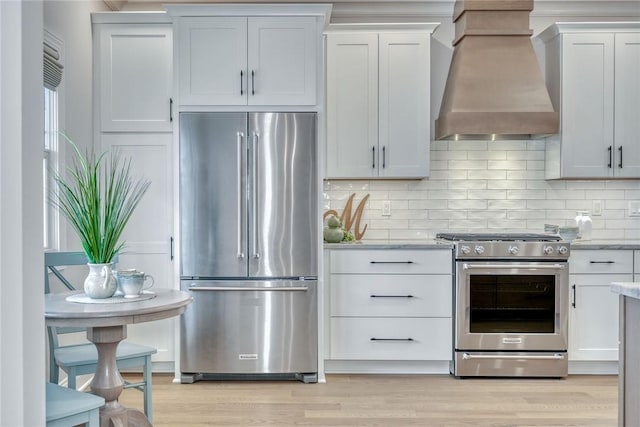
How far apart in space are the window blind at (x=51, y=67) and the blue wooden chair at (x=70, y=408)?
1.92m

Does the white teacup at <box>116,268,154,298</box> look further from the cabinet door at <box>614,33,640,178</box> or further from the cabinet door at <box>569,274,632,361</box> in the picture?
the cabinet door at <box>614,33,640,178</box>

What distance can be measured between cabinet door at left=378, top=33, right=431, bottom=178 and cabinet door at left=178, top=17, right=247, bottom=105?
40.9 inches

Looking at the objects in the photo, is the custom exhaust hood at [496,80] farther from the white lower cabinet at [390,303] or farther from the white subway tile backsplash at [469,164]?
the white lower cabinet at [390,303]

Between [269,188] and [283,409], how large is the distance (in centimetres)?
133

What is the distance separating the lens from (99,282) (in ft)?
8.40

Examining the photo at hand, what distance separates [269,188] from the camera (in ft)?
12.9

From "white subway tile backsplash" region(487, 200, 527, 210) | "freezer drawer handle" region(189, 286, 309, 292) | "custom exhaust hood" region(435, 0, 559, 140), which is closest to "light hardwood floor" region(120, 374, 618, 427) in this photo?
"freezer drawer handle" region(189, 286, 309, 292)

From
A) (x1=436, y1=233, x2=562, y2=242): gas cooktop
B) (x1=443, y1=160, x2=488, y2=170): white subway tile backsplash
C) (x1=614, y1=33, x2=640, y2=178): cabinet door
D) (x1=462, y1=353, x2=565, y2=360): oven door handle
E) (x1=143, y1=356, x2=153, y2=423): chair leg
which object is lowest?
(x1=462, y1=353, x2=565, y2=360): oven door handle

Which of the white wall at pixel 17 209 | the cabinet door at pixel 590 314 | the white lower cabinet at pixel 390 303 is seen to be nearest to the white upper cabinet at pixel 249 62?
the white lower cabinet at pixel 390 303

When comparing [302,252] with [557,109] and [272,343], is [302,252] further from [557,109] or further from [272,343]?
[557,109]

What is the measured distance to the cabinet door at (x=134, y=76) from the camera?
4.17 metres

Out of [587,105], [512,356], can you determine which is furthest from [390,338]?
[587,105]

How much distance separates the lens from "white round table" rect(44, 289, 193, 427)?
2262mm

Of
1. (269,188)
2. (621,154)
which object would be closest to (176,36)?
(269,188)
